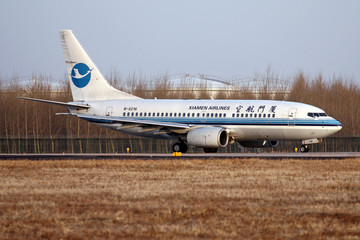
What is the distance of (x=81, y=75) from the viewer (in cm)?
4662

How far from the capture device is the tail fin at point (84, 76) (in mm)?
46281

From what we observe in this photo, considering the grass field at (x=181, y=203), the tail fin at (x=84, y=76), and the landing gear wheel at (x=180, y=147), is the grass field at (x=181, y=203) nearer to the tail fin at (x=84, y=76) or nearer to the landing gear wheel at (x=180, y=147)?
the landing gear wheel at (x=180, y=147)

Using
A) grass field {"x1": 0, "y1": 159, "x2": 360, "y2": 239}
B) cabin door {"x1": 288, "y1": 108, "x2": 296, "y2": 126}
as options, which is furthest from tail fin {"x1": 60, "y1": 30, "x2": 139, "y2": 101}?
grass field {"x1": 0, "y1": 159, "x2": 360, "y2": 239}

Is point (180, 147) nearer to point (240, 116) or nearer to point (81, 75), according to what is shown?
point (240, 116)

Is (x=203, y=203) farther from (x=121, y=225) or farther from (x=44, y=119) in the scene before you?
(x=44, y=119)

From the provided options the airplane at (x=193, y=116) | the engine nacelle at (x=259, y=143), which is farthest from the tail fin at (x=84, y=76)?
the engine nacelle at (x=259, y=143)

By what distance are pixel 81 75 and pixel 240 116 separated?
42.6 feet

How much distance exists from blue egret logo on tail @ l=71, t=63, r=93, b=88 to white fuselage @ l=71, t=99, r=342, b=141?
2.72 m

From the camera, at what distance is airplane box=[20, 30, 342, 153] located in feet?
127

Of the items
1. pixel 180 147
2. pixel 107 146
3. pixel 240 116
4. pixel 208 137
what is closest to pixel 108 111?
pixel 180 147

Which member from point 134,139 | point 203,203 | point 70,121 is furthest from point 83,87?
point 203,203

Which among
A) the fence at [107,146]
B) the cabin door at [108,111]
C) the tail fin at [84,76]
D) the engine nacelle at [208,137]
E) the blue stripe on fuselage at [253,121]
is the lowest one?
the fence at [107,146]

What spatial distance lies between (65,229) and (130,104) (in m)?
33.5

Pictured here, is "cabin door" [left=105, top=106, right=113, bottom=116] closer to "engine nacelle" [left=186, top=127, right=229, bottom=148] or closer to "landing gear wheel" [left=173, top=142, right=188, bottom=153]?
"landing gear wheel" [left=173, top=142, right=188, bottom=153]
